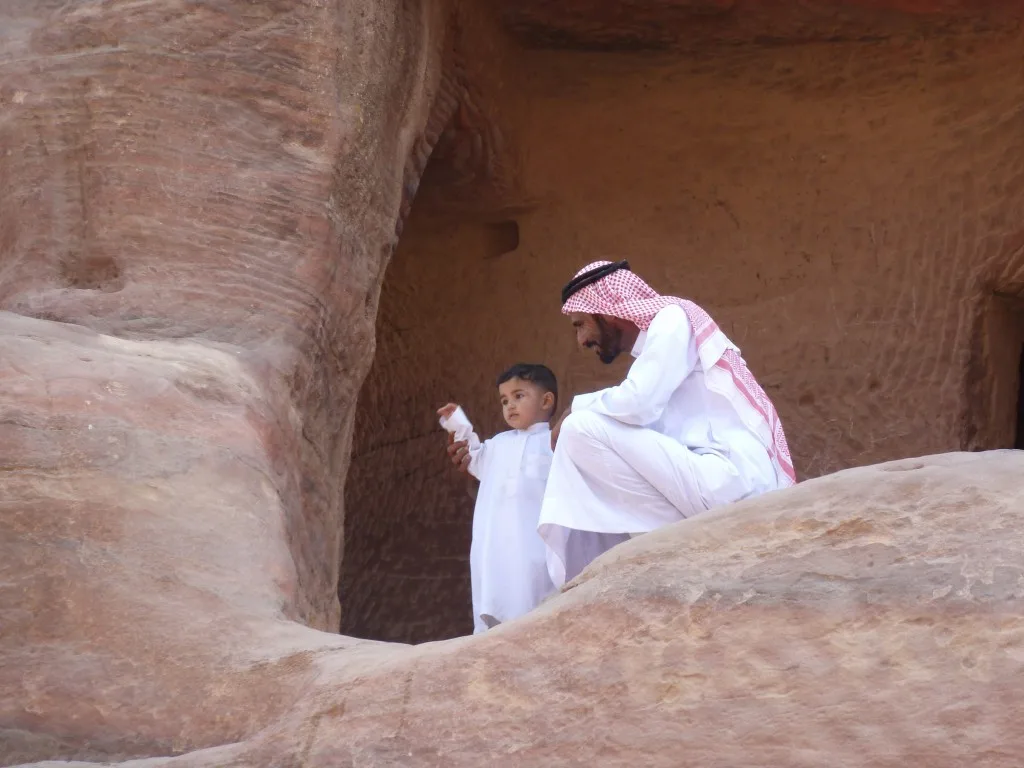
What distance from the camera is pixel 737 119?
5902mm

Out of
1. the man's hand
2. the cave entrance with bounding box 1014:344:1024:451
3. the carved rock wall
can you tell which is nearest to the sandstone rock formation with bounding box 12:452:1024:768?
the carved rock wall

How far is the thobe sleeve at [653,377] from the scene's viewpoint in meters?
3.95

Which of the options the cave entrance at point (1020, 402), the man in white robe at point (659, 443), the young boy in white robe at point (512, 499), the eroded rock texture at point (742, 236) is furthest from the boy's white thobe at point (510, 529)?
the cave entrance at point (1020, 402)

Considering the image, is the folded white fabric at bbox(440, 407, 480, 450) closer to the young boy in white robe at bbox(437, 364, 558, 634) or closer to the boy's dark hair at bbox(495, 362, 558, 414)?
the young boy in white robe at bbox(437, 364, 558, 634)

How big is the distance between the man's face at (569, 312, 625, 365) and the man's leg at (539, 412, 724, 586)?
1.14 ft

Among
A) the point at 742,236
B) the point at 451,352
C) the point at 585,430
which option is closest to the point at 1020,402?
the point at 742,236

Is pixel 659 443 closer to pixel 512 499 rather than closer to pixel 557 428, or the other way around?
pixel 557 428

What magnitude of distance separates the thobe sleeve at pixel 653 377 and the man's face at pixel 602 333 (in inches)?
7.3

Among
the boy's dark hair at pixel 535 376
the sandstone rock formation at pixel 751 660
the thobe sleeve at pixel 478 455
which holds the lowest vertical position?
the sandstone rock formation at pixel 751 660

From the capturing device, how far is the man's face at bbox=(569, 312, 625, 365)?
14.0 ft

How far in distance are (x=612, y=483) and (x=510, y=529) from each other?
1.57 feet

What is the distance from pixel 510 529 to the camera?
14.3 feet

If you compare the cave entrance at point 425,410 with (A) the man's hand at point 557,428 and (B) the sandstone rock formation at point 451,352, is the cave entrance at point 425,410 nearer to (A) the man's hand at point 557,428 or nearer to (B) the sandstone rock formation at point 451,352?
(B) the sandstone rock formation at point 451,352

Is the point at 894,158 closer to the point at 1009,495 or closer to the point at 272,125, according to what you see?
the point at 272,125
